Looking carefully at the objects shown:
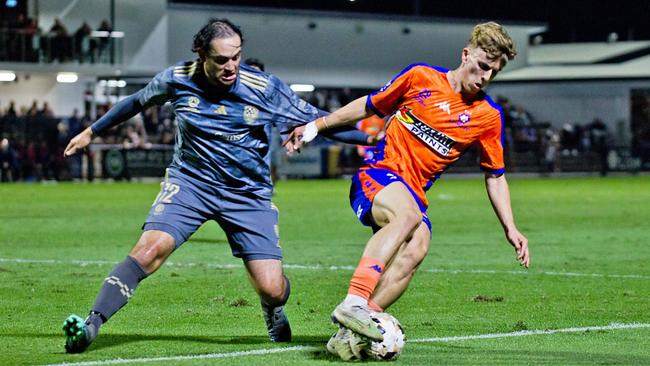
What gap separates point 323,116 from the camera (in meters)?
8.27

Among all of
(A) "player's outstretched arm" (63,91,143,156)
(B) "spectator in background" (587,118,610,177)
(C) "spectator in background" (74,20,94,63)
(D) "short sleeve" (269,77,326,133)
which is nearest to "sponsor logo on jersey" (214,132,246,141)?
(D) "short sleeve" (269,77,326,133)

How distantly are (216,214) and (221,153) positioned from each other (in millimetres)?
410

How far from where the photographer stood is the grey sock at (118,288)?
7.70 m

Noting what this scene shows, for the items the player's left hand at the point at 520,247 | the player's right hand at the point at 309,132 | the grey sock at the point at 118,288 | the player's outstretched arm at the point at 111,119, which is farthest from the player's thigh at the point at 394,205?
the player's outstretched arm at the point at 111,119

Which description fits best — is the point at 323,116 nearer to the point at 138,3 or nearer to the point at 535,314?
the point at 535,314

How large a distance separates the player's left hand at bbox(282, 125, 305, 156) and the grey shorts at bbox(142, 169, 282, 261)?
0.48 meters

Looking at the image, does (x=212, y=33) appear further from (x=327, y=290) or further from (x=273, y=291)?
(x=327, y=290)

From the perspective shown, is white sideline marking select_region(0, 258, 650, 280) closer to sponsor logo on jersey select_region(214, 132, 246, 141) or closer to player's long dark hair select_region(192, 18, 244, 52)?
sponsor logo on jersey select_region(214, 132, 246, 141)

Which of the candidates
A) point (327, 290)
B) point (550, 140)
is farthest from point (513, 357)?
point (550, 140)

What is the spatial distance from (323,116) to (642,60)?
193 feet

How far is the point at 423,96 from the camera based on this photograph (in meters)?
8.27

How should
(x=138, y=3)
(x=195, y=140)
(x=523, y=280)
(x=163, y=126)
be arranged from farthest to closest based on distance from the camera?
(x=138, y=3) < (x=163, y=126) < (x=523, y=280) < (x=195, y=140)

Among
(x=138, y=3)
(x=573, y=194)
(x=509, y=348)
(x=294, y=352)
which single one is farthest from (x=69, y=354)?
(x=138, y=3)

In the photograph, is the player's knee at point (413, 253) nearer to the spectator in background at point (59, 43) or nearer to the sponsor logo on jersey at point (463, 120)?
the sponsor logo on jersey at point (463, 120)
